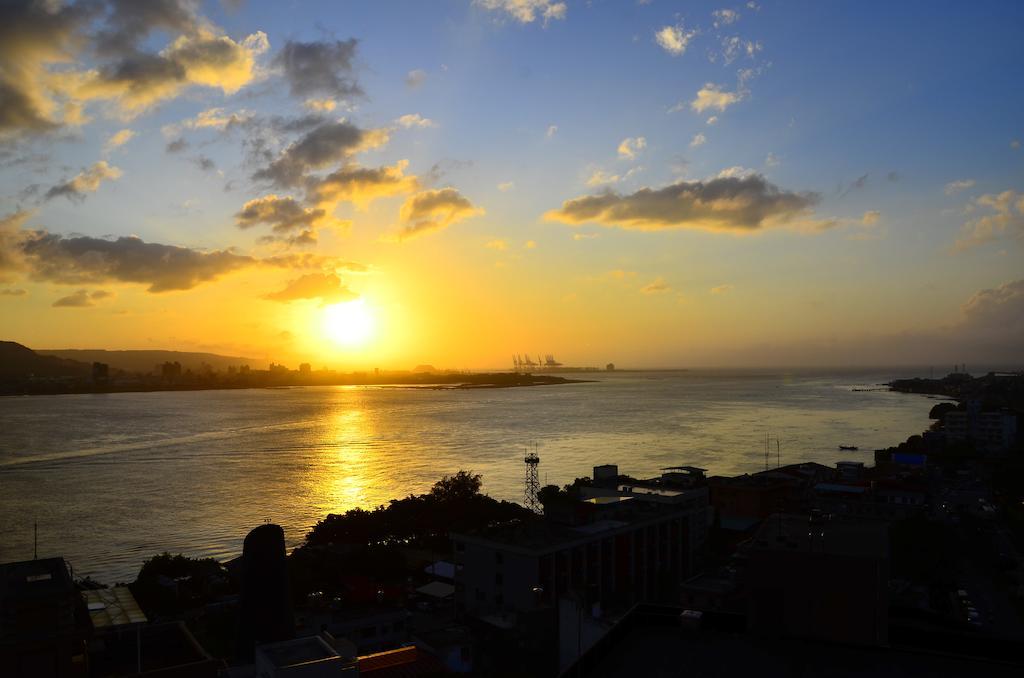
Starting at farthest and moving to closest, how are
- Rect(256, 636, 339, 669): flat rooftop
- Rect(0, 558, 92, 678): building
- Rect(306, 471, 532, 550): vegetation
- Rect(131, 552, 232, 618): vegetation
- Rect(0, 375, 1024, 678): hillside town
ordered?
A: 1. Rect(306, 471, 532, 550): vegetation
2. Rect(131, 552, 232, 618): vegetation
3. Rect(256, 636, 339, 669): flat rooftop
4. Rect(0, 558, 92, 678): building
5. Rect(0, 375, 1024, 678): hillside town

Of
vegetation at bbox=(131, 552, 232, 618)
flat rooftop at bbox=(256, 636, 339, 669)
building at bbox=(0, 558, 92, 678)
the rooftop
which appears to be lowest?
vegetation at bbox=(131, 552, 232, 618)

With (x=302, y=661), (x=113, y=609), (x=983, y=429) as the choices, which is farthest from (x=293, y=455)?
(x=983, y=429)

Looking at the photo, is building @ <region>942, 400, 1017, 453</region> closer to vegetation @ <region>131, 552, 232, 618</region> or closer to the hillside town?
the hillside town

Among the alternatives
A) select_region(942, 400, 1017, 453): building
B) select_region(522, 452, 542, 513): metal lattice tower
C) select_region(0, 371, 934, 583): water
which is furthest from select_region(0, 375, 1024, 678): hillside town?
select_region(942, 400, 1017, 453): building

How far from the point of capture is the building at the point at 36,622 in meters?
3.09

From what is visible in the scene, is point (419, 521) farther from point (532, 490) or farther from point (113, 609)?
point (113, 609)

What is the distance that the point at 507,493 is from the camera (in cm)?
1980

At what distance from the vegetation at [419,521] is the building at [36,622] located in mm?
9705

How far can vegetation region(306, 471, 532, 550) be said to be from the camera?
13.4 metres

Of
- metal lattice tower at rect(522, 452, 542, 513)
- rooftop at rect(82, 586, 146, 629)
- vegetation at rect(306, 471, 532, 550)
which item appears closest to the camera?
rooftop at rect(82, 586, 146, 629)

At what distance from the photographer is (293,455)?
94.1 feet

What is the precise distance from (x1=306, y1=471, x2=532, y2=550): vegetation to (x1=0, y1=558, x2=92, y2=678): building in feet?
31.8

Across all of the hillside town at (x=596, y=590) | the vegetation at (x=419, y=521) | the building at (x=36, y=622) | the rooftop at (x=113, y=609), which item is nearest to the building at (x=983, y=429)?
the hillside town at (x=596, y=590)

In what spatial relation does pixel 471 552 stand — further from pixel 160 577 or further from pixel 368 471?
pixel 368 471
